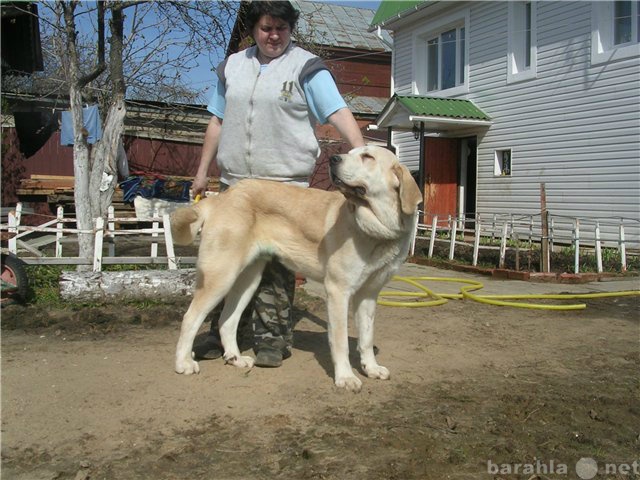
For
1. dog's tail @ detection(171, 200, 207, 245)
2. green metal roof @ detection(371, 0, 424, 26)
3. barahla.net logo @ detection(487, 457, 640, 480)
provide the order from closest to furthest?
barahla.net logo @ detection(487, 457, 640, 480) < dog's tail @ detection(171, 200, 207, 245) < green metal roof @ detection(371, 0, 424, 26)

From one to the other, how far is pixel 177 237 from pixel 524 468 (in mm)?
2642

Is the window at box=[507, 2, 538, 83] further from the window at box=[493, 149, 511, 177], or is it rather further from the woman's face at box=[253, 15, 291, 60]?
the woman's face at box=[253, 15, 291, 60]

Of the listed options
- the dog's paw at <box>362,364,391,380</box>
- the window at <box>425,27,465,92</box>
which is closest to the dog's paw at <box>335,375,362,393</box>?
the dog's paw at <box>362,364,391,380</box>

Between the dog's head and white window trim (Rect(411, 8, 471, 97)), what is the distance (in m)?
13.2

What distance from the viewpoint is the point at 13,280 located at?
6008mm

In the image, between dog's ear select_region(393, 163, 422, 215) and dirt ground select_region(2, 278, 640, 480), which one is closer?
dirt ground select_region(2, 278, 640, 480)

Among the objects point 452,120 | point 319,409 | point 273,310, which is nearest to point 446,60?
point 452,120

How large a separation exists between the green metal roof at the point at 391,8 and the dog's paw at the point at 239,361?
14.5 metres

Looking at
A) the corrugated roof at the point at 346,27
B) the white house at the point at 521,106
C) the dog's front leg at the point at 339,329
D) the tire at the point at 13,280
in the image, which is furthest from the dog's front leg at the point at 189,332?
the corrugated roof at the point at 346,27

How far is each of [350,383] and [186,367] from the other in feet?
3.58

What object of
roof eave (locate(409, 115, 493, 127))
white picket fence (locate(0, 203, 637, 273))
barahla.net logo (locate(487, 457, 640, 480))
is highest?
roof eave (locate(409, 115, 493, 127))

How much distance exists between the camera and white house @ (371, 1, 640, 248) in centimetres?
1167

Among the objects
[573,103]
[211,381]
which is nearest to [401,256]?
[211,381]

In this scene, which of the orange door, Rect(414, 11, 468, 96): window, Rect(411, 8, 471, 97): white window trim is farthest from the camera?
Rect(414, 11, 468, 96): window
